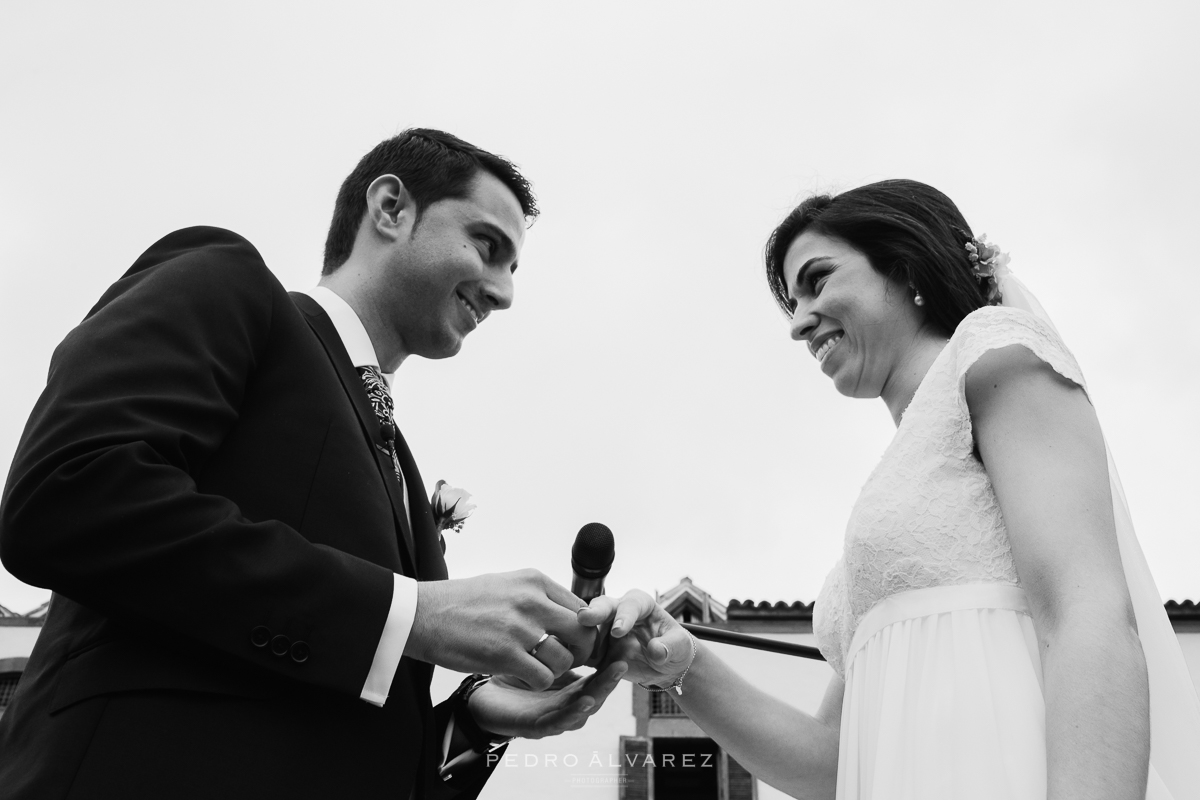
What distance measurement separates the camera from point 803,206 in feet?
10.9

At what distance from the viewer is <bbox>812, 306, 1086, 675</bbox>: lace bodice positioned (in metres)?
2.16

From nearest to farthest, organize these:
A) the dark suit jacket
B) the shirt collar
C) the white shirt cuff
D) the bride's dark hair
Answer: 1. the dark suit jacket
2. the white shirt cuff
3. the shirt collar
4. the bride's dark hair

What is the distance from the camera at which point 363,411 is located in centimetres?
209

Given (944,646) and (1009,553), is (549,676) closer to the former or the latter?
(944,646)

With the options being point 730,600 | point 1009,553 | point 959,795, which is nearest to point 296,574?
point 959,795

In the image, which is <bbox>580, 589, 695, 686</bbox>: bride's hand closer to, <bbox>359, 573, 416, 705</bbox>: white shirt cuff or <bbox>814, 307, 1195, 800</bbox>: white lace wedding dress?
<bbox>814, 307, 1195, 800</bbox>: white lace wedding dress

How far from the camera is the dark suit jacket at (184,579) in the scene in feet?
4.98

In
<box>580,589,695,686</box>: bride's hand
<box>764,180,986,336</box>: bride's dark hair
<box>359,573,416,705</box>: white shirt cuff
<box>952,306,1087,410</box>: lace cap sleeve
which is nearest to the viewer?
<box>359,573,416,705</box>: white shirt cuff

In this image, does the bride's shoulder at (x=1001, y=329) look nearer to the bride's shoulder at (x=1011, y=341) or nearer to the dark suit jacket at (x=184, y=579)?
the bride's shoulder at (x=1011, y=341)

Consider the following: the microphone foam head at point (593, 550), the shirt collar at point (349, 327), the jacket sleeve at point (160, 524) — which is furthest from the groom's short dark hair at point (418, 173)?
the jacket sleeve at point (160, 524)

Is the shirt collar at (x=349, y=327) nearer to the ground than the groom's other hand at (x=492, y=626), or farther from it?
farther from it

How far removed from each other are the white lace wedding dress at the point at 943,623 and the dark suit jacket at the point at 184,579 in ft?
3.36

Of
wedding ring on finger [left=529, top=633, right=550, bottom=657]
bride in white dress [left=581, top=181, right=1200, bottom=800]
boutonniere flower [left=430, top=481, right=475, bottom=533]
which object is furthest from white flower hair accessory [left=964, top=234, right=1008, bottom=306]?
wedding ring on finger [left=529, top=633, right=550, bottom=657]

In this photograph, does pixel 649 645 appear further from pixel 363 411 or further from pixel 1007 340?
pixel 1007 340
